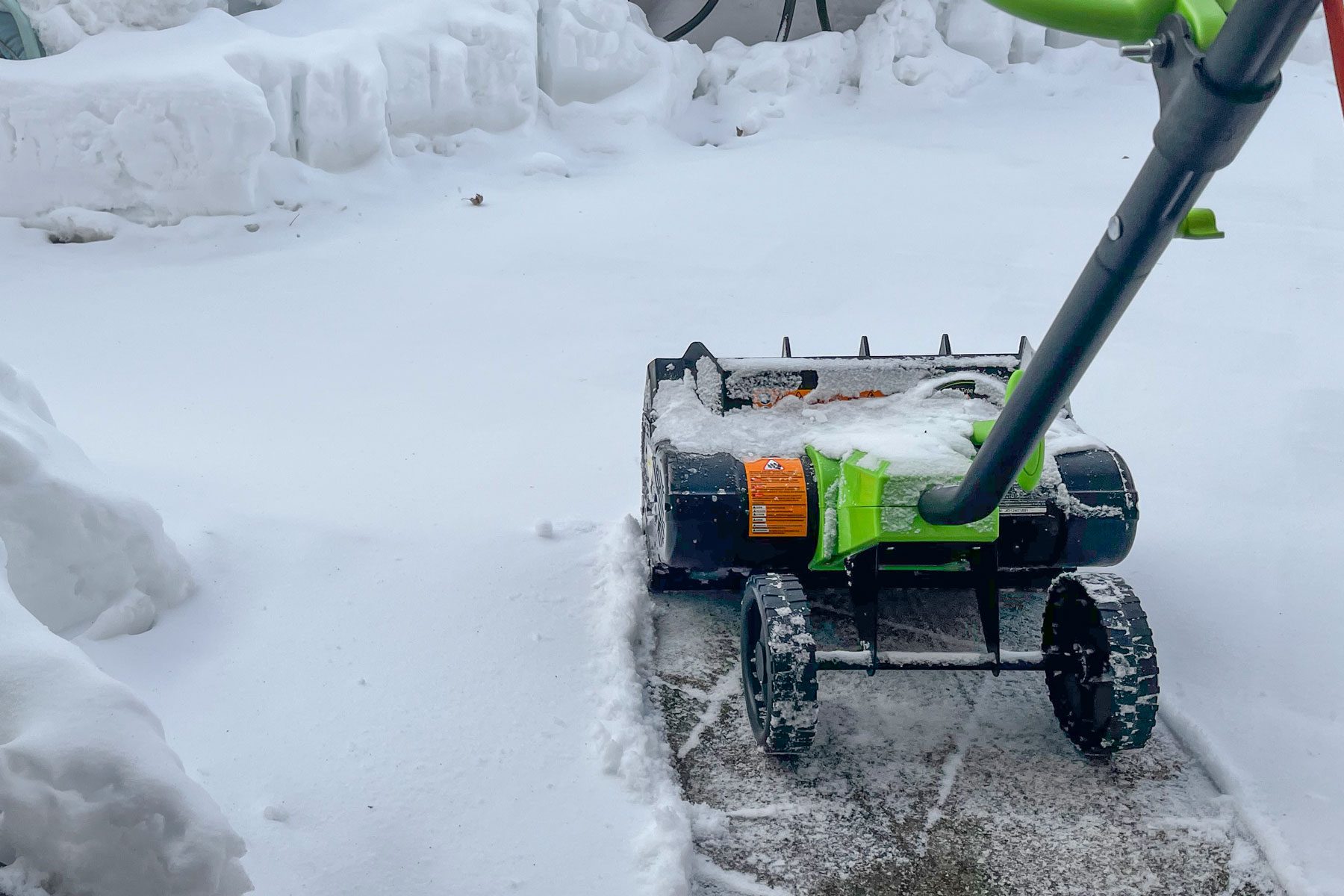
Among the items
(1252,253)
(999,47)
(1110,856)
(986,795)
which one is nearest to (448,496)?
(986,795)

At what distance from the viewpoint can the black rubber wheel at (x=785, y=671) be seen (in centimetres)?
250

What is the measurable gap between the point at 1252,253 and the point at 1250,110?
5.47 meters

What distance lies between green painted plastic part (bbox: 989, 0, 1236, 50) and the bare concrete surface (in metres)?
1.60

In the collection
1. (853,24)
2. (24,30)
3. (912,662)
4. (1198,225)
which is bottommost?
(912,662)

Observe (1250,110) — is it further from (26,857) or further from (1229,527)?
(1229,527)

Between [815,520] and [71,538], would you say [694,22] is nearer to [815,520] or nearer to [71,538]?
[815,520]

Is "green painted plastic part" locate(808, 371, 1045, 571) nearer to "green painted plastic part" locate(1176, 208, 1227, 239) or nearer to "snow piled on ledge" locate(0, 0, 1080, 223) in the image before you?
"green painted plastic part" locate(1176, 208, 1227, 239)

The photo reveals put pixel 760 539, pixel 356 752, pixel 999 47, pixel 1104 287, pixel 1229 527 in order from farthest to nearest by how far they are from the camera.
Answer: pixel 999 47 → pixel 1229 527 → pixel 760 539 → pixel 356 752 → pixel 1104 287

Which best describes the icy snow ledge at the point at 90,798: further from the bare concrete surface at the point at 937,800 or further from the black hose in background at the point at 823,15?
the black hose in background at the point at 823,15

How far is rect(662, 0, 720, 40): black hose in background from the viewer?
31.1ft

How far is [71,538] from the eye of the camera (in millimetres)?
2635

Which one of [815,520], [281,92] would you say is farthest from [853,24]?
[815,520]

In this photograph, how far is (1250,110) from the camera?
1495mm

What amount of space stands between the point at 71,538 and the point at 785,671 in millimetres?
1657
